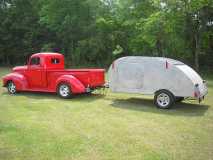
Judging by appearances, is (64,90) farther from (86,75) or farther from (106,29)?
(106,29)

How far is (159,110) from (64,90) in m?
4.24

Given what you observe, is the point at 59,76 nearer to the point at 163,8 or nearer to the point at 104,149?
the point at 104,149

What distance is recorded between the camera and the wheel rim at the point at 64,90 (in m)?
12.7

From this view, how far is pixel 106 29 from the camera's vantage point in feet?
105

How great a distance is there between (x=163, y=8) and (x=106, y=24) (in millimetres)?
8557

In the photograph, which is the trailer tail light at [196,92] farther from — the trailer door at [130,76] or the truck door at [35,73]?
the truck door at [35,73]

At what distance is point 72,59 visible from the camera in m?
34.6

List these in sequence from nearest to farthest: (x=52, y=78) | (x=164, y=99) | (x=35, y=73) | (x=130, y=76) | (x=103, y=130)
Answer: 1. (x=103, y=130)
2. (x=164, y=99)
3. (x=130, y=76)
4. (x=52, y=78)
5. (x=35, y=73)

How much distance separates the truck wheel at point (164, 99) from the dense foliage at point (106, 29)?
42.5 feet

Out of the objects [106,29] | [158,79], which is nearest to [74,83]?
[158,79]

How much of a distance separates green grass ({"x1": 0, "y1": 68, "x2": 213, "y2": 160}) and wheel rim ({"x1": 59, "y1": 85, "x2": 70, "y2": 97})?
648mm

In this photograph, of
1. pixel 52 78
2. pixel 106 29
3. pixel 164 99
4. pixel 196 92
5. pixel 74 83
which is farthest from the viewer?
pixel 106 29

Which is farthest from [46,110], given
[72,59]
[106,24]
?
[72,59]

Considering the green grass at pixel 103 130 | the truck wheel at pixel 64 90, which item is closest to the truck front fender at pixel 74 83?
the truck wheel at pixel 64 90
